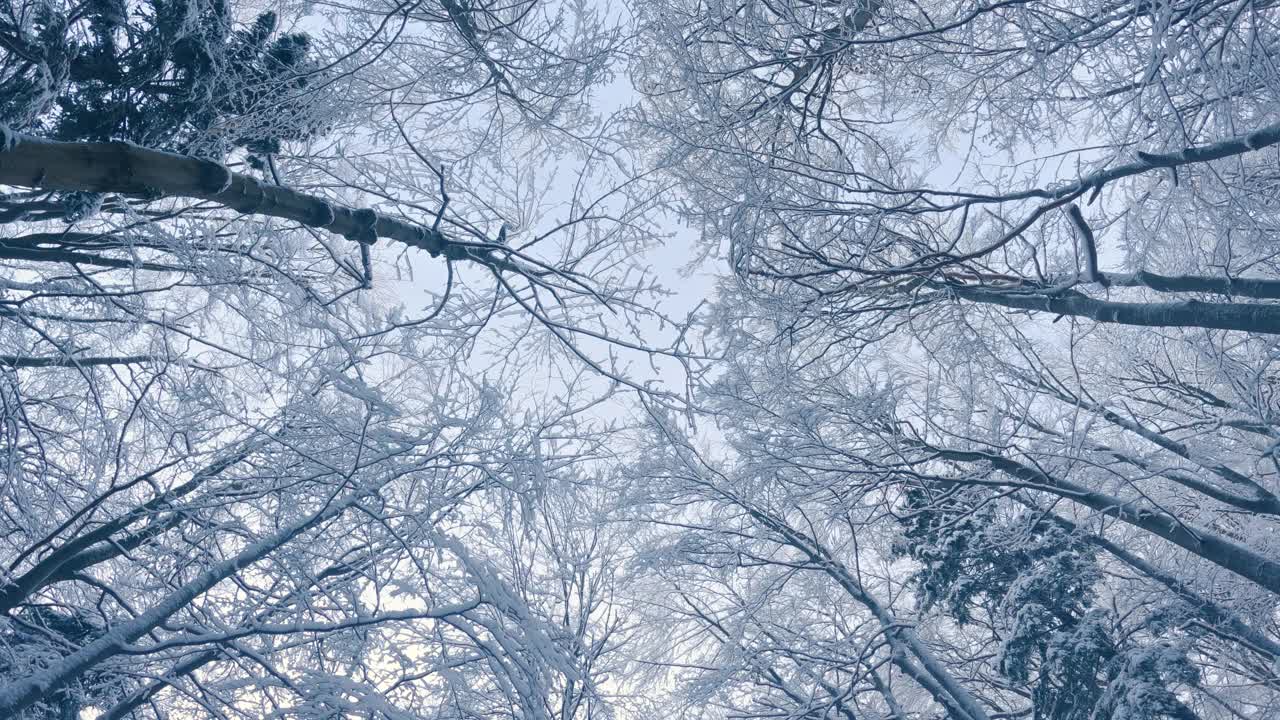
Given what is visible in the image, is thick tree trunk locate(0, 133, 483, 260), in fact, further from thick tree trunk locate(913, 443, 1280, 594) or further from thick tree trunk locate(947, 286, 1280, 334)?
Result: thick tree trunk locate(913, 443, 1280, 594)

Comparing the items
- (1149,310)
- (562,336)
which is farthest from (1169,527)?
(562,336)

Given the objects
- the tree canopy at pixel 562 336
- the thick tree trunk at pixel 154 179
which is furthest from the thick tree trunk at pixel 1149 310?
the thick tree trunk at pixel 154 179

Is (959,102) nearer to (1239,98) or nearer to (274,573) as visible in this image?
(1239,98)

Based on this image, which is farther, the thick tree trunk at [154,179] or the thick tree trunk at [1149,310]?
the thick tree trunk at [1149,310]

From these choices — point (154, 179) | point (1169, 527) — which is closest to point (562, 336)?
point (154, 179)

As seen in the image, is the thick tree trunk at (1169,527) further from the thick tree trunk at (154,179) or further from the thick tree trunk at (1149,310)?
the thick tree trunk at (154,179)

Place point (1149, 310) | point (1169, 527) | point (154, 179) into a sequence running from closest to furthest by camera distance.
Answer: point (154, 179) < point (1149, 310) < point (1169, 527)

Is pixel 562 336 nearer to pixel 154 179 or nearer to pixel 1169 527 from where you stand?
pixel 154 179

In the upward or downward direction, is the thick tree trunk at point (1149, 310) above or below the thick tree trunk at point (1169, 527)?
above

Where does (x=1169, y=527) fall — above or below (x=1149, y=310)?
below

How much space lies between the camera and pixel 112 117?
3.63 metres

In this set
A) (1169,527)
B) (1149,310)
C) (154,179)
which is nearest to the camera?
(154,179)

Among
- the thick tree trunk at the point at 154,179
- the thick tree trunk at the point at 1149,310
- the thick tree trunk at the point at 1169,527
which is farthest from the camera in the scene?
the thick tree trunk at the point at 1169,527

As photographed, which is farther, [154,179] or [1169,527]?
[1169,527]
